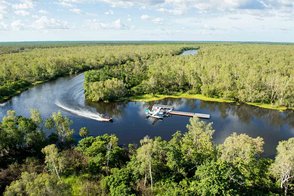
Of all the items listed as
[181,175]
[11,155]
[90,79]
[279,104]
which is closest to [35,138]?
[11,155]

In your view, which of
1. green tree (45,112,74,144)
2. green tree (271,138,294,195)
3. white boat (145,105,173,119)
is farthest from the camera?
white boat (145,105,173,119)

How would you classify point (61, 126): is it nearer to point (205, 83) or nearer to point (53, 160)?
point (53, 160)

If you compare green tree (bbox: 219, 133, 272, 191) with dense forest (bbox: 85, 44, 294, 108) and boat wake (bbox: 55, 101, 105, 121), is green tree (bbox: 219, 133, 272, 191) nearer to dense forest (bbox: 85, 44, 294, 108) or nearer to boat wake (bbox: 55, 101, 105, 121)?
boat wake (bbox: 55, 101, 105, 121)

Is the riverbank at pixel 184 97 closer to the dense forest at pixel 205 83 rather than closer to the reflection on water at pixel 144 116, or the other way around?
the dense forest at pixel 205 83

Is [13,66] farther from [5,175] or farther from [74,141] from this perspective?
[5,175]

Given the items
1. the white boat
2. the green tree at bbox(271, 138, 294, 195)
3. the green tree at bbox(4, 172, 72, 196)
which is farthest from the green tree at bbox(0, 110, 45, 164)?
the green tree at bbox(271, 138, 294, 195)

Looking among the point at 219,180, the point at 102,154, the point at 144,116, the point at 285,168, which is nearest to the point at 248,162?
the point at 285,168

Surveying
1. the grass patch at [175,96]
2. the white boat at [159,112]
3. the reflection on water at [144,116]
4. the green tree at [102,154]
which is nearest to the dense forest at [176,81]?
the grass patch at [175,96]
